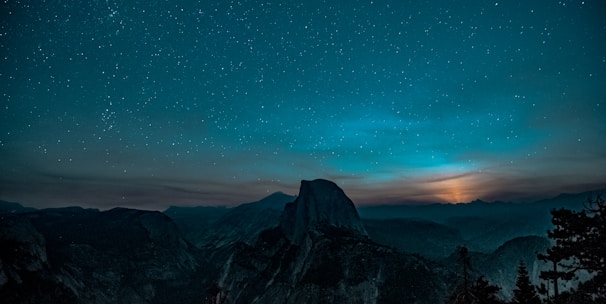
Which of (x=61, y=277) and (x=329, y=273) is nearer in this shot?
(x=329, y=273)

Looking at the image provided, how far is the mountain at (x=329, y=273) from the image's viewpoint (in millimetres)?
116250

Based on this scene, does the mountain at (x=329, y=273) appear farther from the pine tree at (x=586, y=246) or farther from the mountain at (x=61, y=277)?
the pine tree at (x=586, y=246)

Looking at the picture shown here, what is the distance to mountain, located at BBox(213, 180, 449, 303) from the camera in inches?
4577

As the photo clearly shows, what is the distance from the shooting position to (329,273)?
127 meters

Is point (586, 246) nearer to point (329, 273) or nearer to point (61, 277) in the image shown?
point (329, 273)

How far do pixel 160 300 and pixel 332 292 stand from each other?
112m

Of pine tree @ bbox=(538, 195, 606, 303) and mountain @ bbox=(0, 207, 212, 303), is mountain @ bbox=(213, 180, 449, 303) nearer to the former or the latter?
mountain @ bbox=(0, 207, 212, 303)

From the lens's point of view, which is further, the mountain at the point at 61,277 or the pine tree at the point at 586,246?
the mountain at the point at 61,277

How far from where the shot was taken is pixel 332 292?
118062 mm

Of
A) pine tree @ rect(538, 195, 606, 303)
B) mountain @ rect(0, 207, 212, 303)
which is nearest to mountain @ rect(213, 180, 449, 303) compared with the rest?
mountain @ rect(0, 207, 212, 303)

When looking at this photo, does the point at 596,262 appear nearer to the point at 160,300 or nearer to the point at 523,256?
the point at 523,256

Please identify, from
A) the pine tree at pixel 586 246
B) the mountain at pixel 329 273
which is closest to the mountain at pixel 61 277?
the mountain at pixel 329 273

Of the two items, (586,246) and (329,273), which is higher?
(586,246)

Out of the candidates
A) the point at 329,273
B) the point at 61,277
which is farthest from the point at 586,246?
the point at 61,277
